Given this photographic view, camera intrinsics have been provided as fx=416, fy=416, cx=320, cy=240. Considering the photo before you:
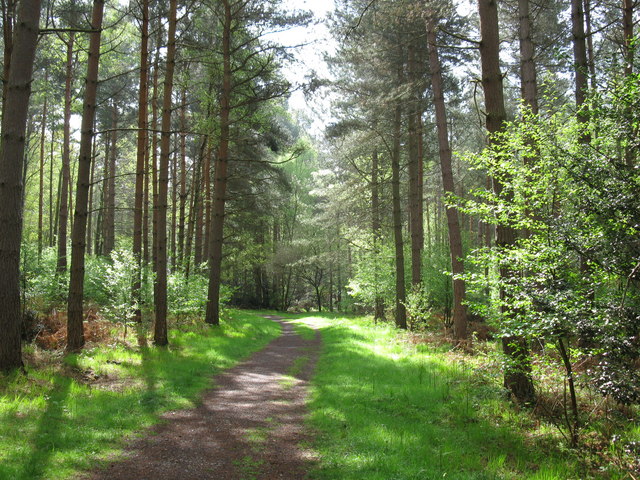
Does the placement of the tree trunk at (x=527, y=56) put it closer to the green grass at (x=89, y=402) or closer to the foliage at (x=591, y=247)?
the foliage at (x=591, y=247)

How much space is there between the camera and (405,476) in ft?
13.1

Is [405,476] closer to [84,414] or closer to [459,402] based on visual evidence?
[459,402]

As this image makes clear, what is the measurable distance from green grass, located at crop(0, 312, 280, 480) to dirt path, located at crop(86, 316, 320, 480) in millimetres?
336

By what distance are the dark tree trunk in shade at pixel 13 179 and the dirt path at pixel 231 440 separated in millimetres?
2675

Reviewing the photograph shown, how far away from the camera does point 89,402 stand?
5.76 m

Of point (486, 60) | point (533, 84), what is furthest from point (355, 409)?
point (533, 84)

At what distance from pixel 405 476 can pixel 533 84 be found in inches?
359

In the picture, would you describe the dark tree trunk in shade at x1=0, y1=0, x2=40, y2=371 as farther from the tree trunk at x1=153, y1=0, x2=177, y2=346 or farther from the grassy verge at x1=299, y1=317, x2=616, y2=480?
the grassy verge at x1=299, y1=317, x2=616, y2=480

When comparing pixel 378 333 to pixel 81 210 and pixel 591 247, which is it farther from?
pixel 591 247

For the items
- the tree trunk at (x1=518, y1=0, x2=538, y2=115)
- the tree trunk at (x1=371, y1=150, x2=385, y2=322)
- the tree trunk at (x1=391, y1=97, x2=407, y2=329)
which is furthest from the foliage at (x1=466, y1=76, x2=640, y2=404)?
the tree trunk at (x1=371, y1=150, x2=385, y2=322)

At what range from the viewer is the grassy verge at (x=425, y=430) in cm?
422

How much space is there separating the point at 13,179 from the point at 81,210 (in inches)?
91.5

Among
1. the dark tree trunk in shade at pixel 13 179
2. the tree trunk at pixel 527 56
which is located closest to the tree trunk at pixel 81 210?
the dark tree trunk in shade at pixel 13 179

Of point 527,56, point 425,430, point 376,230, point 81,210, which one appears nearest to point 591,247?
point 425,430
